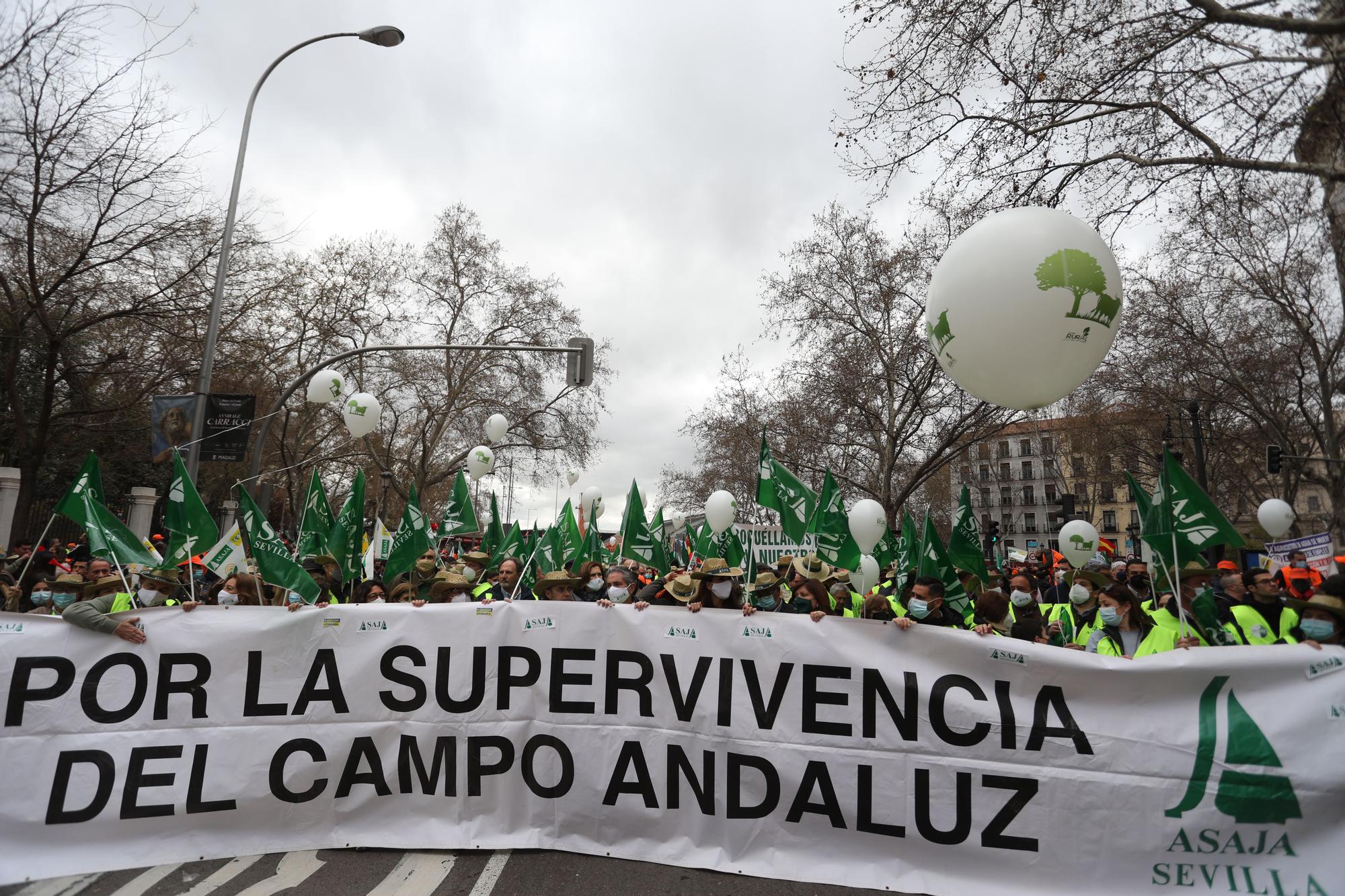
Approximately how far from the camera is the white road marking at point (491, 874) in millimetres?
3990

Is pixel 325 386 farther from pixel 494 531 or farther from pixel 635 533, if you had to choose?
pixel 635 533

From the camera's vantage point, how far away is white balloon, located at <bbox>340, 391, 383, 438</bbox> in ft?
41.8

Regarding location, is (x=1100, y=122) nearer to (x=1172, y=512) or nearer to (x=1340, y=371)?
(x=1172, y=512)

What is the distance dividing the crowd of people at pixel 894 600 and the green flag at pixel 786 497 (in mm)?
632

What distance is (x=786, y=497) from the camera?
6.06 meters

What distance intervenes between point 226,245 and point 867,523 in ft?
33.0

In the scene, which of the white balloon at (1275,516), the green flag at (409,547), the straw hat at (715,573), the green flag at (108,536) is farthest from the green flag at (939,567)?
the white balloon at (1275,516)

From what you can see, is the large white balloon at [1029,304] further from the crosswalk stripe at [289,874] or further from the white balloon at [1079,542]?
the white balloon at [1079,542]

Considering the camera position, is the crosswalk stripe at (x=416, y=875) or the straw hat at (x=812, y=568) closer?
the crosswalk stripe at (x=416, y=875)

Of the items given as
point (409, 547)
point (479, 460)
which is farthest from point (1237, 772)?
point (479, 460)

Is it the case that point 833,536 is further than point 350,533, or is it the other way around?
point 350,533

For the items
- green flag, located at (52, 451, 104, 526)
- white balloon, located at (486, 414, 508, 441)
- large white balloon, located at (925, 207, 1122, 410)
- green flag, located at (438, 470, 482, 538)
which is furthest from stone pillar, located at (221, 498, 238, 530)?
large white balloon, located at (925, 207, 1122, 410)

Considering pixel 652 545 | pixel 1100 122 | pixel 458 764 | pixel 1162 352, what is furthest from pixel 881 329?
pixel 458 764

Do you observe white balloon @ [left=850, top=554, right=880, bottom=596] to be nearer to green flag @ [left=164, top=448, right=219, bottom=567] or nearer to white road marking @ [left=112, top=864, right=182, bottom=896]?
green flag @ [left=164, top=448, right=219, bottom=567]
